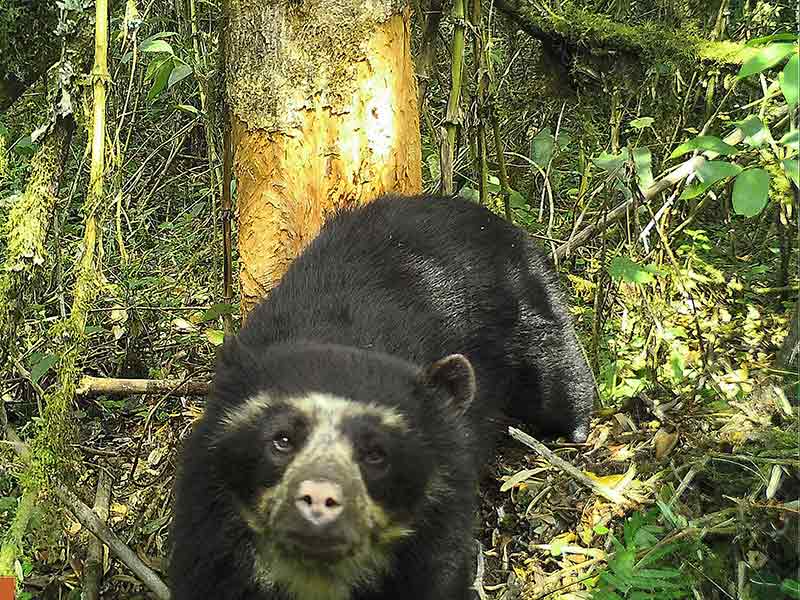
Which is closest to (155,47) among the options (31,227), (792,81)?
(31,227)

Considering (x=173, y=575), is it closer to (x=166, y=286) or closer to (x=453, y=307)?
(x=453, y=307)

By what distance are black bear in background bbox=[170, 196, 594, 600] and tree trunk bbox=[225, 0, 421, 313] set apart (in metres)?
0.23

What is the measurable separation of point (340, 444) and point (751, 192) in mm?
1578

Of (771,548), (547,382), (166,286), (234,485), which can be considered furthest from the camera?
(166,286)

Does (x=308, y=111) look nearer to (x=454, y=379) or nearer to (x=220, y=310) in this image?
(x=220, y=310)

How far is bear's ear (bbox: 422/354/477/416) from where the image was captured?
120 inches

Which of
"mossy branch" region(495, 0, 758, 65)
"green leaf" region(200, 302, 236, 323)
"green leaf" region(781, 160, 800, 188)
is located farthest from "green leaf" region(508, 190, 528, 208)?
"green leaf" region(781, 160, 800, 188)

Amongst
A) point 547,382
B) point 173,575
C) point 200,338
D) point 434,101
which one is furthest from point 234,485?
point 434,101

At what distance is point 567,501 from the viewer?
4164 millimetres

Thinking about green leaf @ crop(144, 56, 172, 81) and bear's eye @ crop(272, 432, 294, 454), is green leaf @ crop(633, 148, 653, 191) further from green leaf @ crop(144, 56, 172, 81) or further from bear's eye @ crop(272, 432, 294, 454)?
bear's eye @ crop(272, 432, 294, 454)

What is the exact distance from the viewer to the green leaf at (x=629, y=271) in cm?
440

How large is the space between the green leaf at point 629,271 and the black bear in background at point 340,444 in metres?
1.08

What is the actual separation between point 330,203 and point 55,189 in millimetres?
1216

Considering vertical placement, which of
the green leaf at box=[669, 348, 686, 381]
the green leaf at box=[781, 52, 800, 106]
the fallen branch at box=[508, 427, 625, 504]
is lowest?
the fallen branch at box=[508, 427, 625, 504]
